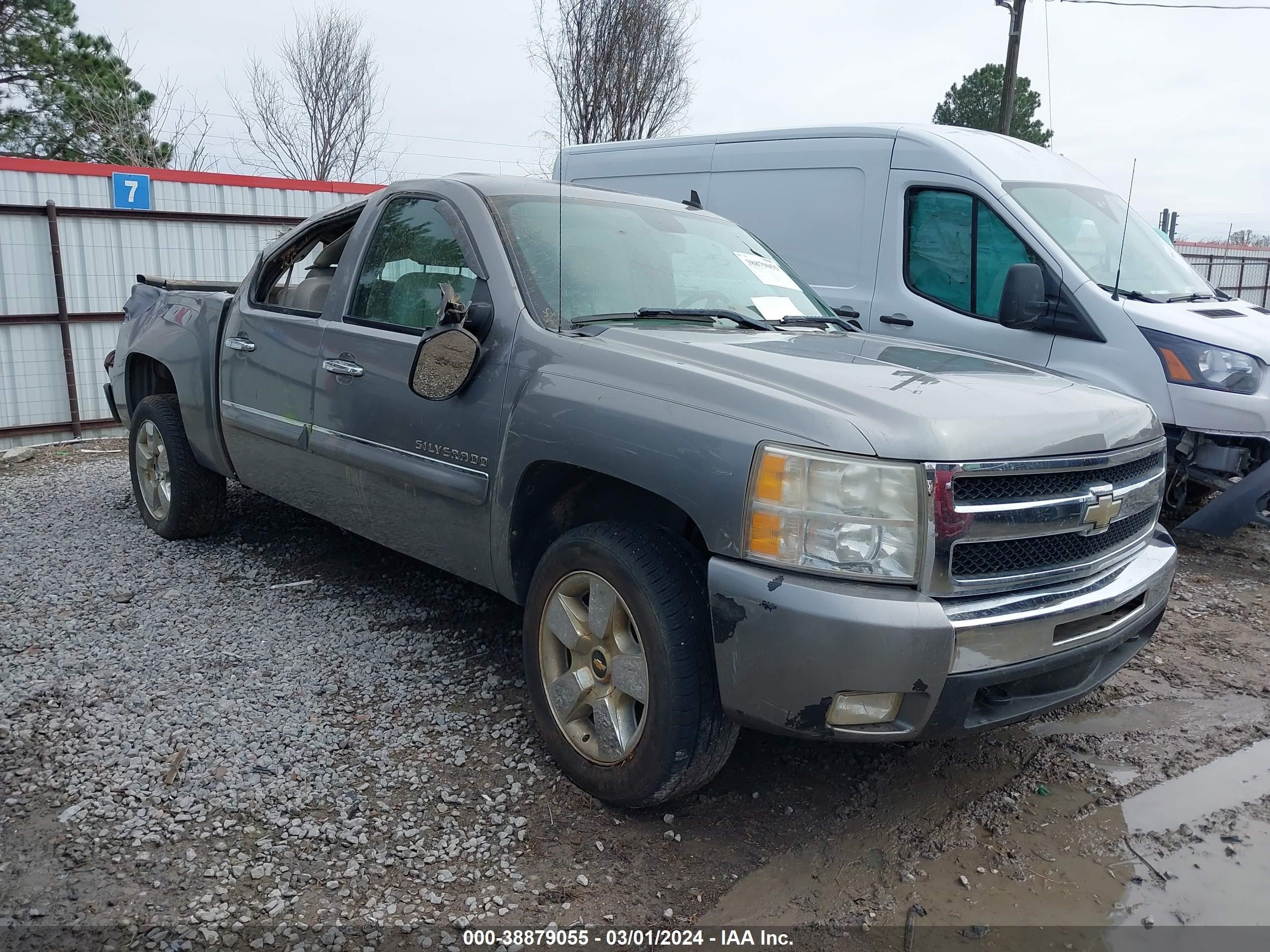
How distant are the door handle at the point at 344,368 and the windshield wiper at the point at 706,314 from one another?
1128mm

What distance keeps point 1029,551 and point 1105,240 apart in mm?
4228

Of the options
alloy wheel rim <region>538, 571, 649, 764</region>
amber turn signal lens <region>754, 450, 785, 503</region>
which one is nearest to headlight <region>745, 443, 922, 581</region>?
amber turn signal lens <region>754, 450, 785, 503</region>

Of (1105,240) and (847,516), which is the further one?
(1105,240)

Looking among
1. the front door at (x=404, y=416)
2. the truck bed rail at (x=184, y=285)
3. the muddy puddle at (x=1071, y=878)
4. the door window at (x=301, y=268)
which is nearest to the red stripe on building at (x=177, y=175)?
the truck bed rail at (x=184, y=285)

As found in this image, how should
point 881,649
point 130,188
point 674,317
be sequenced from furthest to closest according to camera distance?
point 130,188, point 674,317, point 881,649

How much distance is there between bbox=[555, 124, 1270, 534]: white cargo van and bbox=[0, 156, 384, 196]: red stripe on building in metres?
5.32

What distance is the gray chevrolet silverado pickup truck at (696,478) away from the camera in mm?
2344

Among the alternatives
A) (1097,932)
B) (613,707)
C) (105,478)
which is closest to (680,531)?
(613,707)

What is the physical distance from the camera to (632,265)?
3551mm

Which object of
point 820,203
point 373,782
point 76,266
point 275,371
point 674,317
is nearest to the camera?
point 373,782

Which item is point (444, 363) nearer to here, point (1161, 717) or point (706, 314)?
point (706, 314)

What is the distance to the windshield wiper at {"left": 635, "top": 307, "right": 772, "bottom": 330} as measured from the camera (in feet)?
10.9

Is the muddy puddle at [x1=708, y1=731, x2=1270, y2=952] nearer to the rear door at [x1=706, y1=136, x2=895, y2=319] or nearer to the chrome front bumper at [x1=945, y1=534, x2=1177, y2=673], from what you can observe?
the chrome front bumper at [x1=945, y1=534, x2=1177, y2=673]

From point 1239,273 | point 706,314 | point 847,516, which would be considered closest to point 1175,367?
point 706,314
